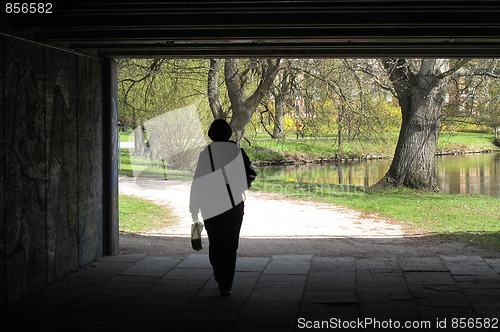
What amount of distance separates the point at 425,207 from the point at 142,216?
27.7 feet

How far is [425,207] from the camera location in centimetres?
1845

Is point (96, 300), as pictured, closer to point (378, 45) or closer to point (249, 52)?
point (249, 52)

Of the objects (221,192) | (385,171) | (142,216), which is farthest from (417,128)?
(221,192)

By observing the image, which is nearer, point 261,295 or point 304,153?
point 261,295

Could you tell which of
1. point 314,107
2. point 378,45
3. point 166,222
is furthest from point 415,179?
point 378,45

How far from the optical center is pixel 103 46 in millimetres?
9016

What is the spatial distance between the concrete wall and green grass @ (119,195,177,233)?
457 centimetres

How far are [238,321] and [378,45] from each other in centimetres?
491

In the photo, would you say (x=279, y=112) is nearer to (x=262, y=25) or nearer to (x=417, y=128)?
(x=417, y=128)

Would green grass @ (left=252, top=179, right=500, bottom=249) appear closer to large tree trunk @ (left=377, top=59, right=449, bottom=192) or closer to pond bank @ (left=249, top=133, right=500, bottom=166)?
large tree trunk @ (left=377, top=59, right=449, bottom=192)

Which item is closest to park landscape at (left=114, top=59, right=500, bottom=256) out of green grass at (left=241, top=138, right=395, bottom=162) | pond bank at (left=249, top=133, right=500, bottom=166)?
pond bank at (left=249, top=133, right=500, bottom=166)

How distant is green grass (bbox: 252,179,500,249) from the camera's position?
46.2 ft

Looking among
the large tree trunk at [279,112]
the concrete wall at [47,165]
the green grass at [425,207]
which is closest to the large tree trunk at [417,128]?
the green grass at [425,207]

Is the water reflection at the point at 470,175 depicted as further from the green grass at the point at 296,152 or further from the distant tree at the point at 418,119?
the green grass at the point at 296,152
